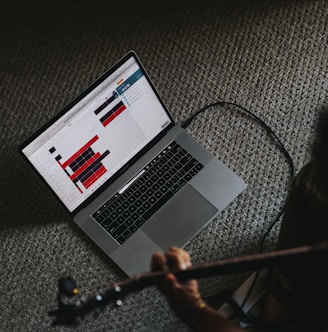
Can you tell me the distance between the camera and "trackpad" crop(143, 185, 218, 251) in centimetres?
121

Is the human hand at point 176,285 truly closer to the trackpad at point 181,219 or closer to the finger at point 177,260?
the finger at point 177,260

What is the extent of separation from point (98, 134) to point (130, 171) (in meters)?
0.11

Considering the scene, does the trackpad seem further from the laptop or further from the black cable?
the black cable

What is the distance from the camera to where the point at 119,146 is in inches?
48.6

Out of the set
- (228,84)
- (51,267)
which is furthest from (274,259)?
(228,84)

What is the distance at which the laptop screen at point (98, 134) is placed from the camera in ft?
3.76

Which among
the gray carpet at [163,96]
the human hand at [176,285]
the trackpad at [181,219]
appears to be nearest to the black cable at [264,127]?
the gray carpet at [163,96]

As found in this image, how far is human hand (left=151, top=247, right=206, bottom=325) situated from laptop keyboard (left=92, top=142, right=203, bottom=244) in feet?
1.11

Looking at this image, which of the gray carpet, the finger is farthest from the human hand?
the gray carpet

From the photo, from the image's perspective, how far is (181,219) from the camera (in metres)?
1.22

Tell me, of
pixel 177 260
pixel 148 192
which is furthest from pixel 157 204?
pixel 177 260

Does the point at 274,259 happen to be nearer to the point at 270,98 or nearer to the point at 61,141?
the point at 61,141

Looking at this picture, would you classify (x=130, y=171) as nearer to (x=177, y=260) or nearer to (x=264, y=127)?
(x=264, y=127)

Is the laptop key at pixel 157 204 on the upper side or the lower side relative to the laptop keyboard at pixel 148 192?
lower
